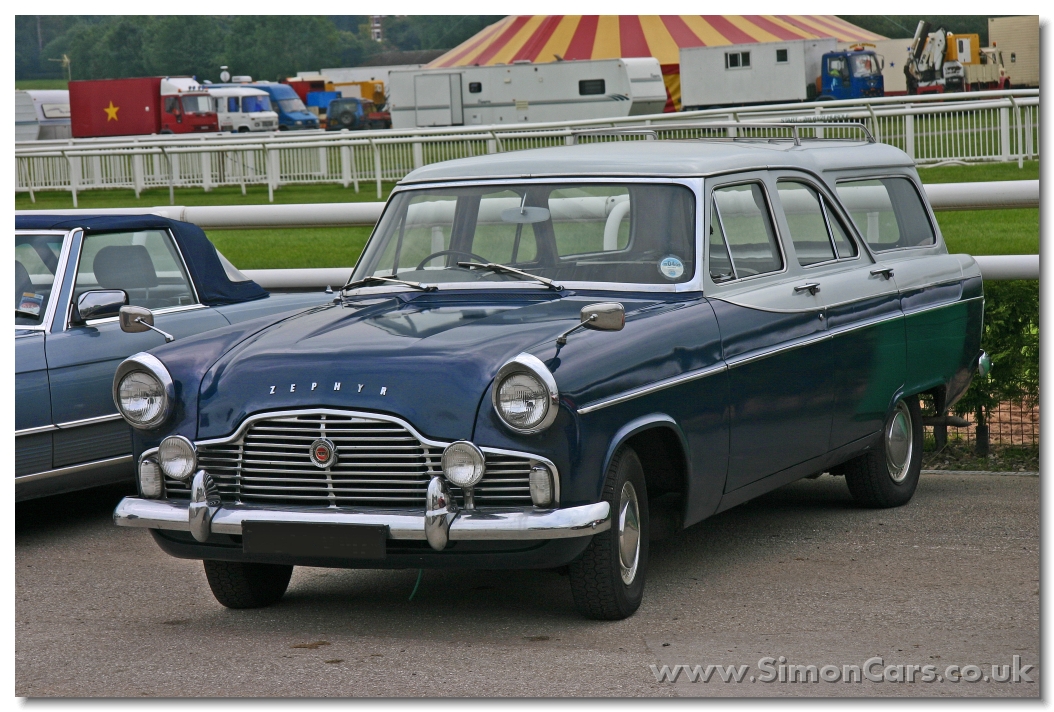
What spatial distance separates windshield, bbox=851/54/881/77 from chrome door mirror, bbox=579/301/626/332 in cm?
3841

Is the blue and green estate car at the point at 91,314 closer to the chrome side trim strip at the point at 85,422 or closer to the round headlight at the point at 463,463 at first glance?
the chrome side trim strip at the point at 85,422

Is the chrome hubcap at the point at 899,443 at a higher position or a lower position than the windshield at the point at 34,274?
lower

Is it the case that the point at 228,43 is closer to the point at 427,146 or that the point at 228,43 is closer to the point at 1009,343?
the point at 427,146

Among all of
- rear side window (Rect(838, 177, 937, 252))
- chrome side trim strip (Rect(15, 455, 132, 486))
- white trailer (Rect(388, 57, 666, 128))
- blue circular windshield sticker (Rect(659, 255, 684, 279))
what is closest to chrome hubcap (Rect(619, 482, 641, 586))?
blue circular windshield sticker (Rect(659, 255, 684, 279))

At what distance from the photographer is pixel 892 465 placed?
7156mm

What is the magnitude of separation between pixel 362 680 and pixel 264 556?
0.64 m

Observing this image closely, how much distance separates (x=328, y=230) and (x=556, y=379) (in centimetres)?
1523

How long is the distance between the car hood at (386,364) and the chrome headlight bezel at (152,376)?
0.43ft

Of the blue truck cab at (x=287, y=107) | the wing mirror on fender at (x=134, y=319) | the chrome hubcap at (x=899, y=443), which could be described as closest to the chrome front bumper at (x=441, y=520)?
the wing mirror on fender at (x=134, y=319)

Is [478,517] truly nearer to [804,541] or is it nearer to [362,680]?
[362,680]

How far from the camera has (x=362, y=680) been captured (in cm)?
452

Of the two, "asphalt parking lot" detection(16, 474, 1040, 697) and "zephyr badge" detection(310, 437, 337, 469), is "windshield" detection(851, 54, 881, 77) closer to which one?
"asphalt parking lot" detection(16, 474, 1040, 697)

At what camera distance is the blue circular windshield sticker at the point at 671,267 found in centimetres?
577

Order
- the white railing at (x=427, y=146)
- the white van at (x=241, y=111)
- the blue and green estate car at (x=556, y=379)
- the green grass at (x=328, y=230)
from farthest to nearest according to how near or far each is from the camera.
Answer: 1. the white van at (x=241, y=111)
2. the white railing at (x=427, y=146)
3. the green grass at (x=328, y=230)
4. the blue and green estate car at (x=556, y=379)
